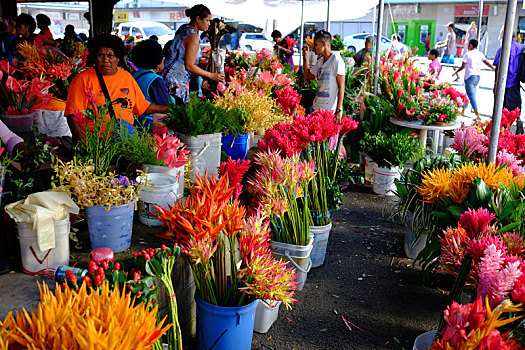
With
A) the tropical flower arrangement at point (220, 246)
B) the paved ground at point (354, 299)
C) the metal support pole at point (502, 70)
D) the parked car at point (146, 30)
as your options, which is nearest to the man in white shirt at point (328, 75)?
the paved ground at point (354, 299)

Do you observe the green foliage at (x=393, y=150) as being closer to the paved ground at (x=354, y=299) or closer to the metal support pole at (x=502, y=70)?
the paved ground at (x=354, y=299)

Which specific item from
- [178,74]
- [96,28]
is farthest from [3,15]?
[178,74]

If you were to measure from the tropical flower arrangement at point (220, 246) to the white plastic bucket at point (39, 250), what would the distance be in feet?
1.35

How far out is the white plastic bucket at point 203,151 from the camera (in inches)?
115

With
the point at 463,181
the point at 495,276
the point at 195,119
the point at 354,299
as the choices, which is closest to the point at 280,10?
the point at 195,119

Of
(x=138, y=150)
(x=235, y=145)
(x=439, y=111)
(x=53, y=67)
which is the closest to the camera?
(x=138, y=150)

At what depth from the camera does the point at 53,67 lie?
453 cm

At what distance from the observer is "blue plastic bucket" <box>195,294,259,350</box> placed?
2117 mm

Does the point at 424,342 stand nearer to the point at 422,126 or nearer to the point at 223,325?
the point at 223,325

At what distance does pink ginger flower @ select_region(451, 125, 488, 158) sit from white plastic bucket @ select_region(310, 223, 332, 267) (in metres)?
1.25

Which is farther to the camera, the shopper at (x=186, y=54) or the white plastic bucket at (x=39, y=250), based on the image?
the shopper at (x=186, y=54)

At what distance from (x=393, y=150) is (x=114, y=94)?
3.08m

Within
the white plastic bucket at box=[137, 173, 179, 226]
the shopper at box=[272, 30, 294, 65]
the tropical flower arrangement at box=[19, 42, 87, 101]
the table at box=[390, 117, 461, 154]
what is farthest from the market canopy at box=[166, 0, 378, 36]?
the white plastic bucket at box=[137, 173, 179, 226]

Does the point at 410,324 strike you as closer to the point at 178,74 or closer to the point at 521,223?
the point at 521,223
